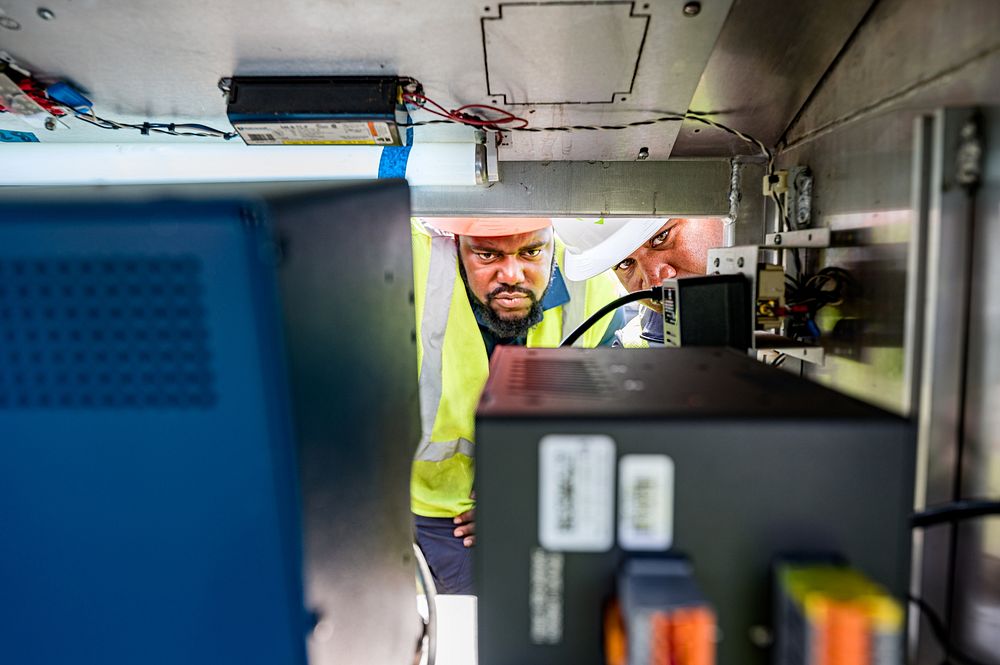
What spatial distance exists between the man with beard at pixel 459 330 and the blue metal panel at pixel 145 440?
183 cm

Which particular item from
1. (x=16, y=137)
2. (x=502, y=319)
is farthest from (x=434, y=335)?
(x=16, y=137)

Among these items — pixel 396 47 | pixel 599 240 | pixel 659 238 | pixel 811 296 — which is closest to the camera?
pixel 396 47

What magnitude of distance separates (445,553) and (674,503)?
213 centimetres

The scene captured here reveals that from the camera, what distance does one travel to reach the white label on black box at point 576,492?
18.3 inches

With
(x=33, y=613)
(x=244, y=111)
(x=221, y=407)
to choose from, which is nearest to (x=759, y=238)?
(x=244, y=111)

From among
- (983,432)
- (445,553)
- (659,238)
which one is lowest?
(445,553)

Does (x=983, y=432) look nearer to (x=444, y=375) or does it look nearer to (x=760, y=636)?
(x=760, y=636)

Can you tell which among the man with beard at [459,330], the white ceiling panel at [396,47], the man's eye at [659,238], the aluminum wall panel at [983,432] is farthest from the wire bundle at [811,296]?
the man's eye at [659,238]

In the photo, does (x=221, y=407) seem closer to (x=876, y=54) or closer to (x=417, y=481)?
(x=876, y=54)

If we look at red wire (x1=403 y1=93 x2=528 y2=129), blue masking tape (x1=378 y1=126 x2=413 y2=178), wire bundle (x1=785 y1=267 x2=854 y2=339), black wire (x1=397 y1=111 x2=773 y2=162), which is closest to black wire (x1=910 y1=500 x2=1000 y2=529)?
wire bundle (x1=785 y1=267 x2=854 y2=339)

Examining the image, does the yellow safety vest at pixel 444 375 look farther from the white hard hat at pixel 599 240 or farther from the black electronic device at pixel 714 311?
the black electronic device at pixel 714 311

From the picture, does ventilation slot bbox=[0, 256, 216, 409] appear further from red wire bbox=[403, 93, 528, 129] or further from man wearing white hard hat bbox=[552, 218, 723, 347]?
man wearing white hard hat bbox=[552, 218, 723, 347]

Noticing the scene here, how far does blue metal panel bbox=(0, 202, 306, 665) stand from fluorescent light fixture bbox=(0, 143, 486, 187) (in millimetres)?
1082

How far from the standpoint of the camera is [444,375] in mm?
2393
